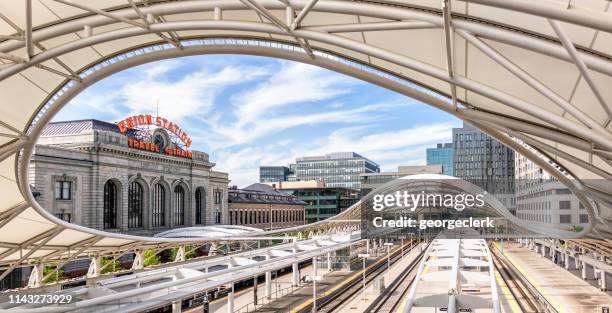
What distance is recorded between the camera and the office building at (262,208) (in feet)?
307

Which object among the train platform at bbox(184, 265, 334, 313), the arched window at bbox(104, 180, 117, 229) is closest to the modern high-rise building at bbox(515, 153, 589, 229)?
the train platform at bbox(184, 265, 334, 313)

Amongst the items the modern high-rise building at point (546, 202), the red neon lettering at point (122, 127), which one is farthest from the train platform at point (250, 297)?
the modern high-rise building at point (546, 202)

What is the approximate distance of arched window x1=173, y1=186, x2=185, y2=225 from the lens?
75.9 meters

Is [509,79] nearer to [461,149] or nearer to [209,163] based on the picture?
[209,163]

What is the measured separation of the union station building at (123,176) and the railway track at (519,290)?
1641 inches

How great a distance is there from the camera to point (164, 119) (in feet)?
238

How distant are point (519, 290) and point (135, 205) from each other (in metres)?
44.6

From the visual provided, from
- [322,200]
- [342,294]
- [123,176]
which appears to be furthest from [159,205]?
[322,200]

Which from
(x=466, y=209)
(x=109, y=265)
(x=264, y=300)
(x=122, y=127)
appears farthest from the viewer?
(x=466, y=209)

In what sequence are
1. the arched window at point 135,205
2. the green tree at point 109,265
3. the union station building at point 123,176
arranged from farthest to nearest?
the arched window at point 135,205, the union station building at point 123,176, the green tree at point 109,265

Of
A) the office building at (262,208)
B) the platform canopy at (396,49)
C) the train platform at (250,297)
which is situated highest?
the platform canopy at (396,49)

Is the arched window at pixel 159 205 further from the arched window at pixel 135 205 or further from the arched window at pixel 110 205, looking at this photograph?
the arched window at pixel 110 205

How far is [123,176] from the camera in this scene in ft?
207

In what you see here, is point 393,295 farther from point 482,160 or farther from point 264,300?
point 482,160
